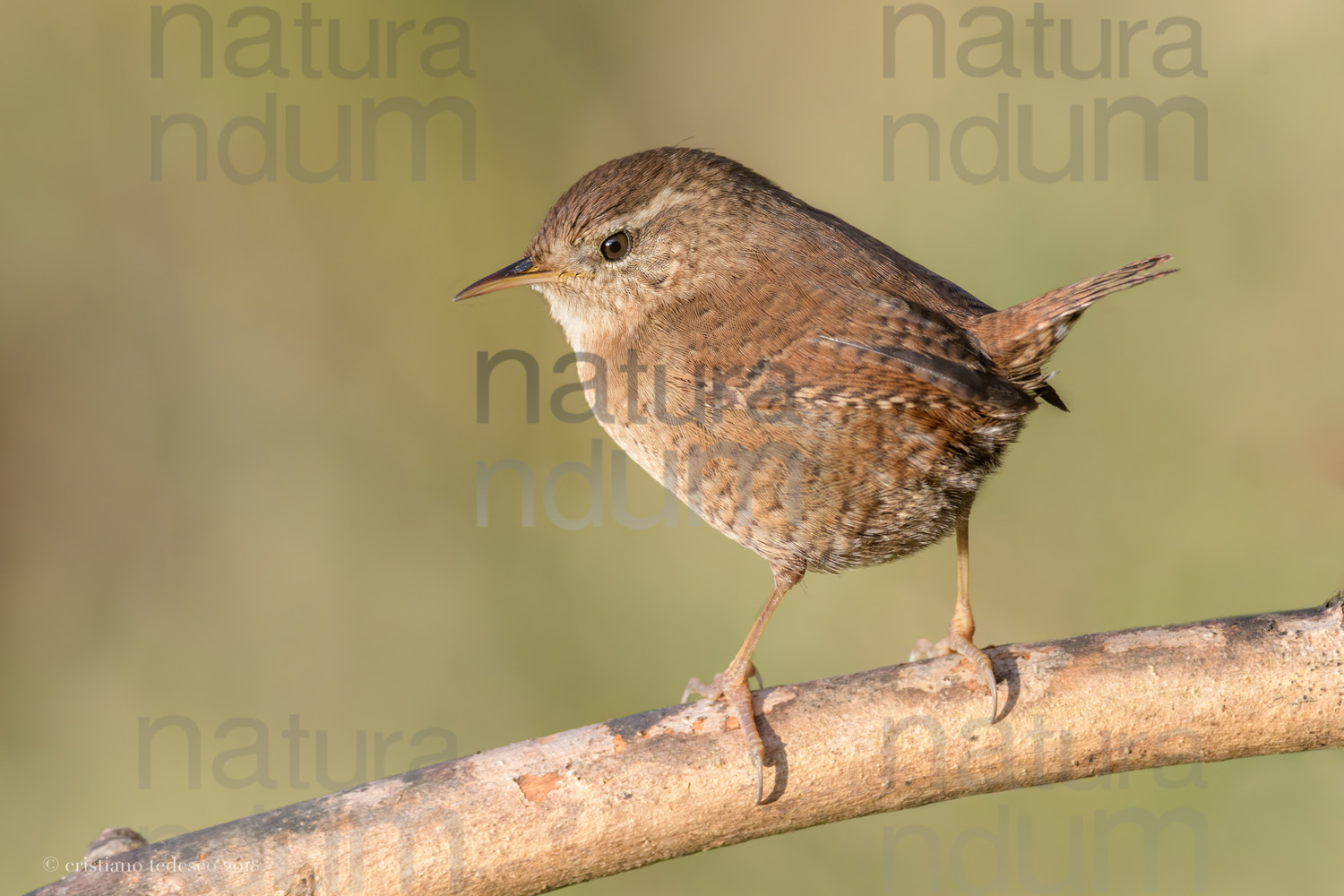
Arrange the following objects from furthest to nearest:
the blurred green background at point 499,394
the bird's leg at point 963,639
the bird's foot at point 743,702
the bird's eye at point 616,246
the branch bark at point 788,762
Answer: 1. the blurred green background at point 499,394
2. the bird's eye at point 616,246
3. the bird's leg at point 963,639
4. the bird's foot at point 743,702
5. the branch bark at point 788,762

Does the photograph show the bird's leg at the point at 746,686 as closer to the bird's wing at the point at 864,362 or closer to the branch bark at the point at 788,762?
the branch bark at the point at 788,762

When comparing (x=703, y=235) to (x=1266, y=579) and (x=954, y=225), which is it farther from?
(x=1266, y=579)

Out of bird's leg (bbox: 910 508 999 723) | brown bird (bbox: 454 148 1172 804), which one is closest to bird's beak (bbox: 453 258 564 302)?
brown bird (bbox: 454 148 1172 804)

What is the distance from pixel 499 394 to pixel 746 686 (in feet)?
7.78

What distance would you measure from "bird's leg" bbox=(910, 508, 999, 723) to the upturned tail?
0.43 m

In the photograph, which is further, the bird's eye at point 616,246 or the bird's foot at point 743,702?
the bird's eye at point 616,246

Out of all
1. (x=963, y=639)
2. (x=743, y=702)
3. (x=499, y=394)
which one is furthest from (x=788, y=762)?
(x=499, y=394)

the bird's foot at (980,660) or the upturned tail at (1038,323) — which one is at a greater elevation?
the upturned tail at (1038,323)

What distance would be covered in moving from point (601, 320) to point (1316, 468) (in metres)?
2.77

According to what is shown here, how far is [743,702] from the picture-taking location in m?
2.44

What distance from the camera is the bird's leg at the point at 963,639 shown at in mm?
2480

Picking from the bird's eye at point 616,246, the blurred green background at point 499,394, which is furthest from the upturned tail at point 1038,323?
the blurred green background at point 499,394

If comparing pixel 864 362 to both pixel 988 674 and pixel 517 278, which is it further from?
pixel 517 278

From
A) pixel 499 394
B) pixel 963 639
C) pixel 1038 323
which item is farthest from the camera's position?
pixel 499 394
